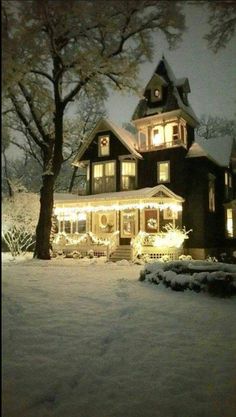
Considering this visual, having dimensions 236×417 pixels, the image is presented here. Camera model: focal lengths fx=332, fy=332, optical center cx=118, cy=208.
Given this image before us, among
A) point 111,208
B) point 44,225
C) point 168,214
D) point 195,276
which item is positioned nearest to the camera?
point 195,276

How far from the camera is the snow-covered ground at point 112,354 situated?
4.34m

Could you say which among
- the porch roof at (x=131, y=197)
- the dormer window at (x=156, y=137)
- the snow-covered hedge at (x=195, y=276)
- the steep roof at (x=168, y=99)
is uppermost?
the steep roof at (x=168, y=99)

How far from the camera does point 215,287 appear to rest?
1039 centimetres

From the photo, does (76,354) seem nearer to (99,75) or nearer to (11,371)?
(11,371)

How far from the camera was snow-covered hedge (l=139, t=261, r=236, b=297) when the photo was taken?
409 inches

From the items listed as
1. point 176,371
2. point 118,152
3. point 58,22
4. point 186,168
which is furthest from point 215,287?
point 118,152

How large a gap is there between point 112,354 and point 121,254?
13.5m

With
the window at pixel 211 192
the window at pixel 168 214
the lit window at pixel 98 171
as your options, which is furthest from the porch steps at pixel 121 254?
the window at pixel 211 192

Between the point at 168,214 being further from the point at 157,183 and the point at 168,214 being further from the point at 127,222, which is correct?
the point at 127,222

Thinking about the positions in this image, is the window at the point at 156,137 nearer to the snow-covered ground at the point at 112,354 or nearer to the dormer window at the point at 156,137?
the dormer window at the point at 156,137

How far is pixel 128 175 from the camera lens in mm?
24094

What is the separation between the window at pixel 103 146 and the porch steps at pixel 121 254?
8158mm

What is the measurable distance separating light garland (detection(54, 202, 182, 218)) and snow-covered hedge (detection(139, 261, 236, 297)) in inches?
327

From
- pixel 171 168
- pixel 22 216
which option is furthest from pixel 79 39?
pixel 171 168
